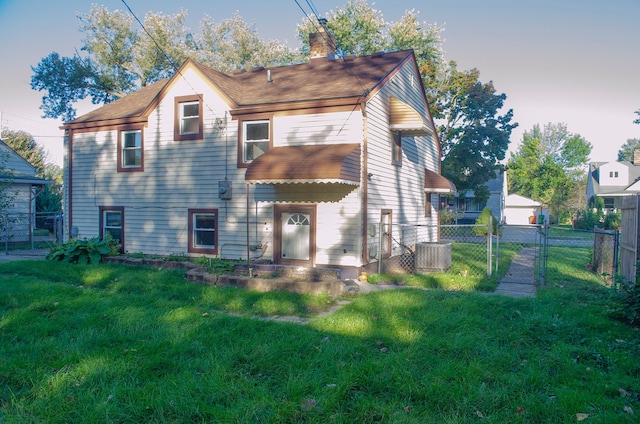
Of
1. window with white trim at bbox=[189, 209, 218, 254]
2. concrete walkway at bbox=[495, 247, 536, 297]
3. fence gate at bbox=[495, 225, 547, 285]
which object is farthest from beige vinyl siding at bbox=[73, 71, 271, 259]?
fence gate at bbox=[495, 225, 547, 285]

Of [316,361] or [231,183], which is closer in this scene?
[316,361]

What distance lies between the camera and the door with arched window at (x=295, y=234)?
1223 centimetres

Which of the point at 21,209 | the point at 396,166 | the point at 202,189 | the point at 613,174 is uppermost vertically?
the point at 613,174

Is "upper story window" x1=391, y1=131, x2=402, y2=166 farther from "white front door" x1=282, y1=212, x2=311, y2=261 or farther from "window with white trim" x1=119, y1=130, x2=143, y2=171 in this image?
"window with white trim" x1=119, y1=130, x2=143, y2=171

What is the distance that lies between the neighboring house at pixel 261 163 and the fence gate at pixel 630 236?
5564mm

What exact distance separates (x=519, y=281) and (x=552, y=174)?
52351 millimetres

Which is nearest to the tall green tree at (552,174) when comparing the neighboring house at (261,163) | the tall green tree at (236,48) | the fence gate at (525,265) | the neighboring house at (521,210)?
the neighboring house at (521,210)

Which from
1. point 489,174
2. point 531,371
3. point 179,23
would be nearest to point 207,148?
point 531,371

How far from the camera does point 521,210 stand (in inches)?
2063

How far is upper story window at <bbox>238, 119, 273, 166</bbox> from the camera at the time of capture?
13070 millimetres

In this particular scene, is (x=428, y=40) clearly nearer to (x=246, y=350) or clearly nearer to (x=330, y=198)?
(x=330, y=198)

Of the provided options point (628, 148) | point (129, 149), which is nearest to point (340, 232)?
point (129, 149)

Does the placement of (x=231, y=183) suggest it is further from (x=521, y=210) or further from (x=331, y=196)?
(x=521, y=210)

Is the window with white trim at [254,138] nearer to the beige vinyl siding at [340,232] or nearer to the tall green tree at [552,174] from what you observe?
the beige vinyl siding at [340,232]
